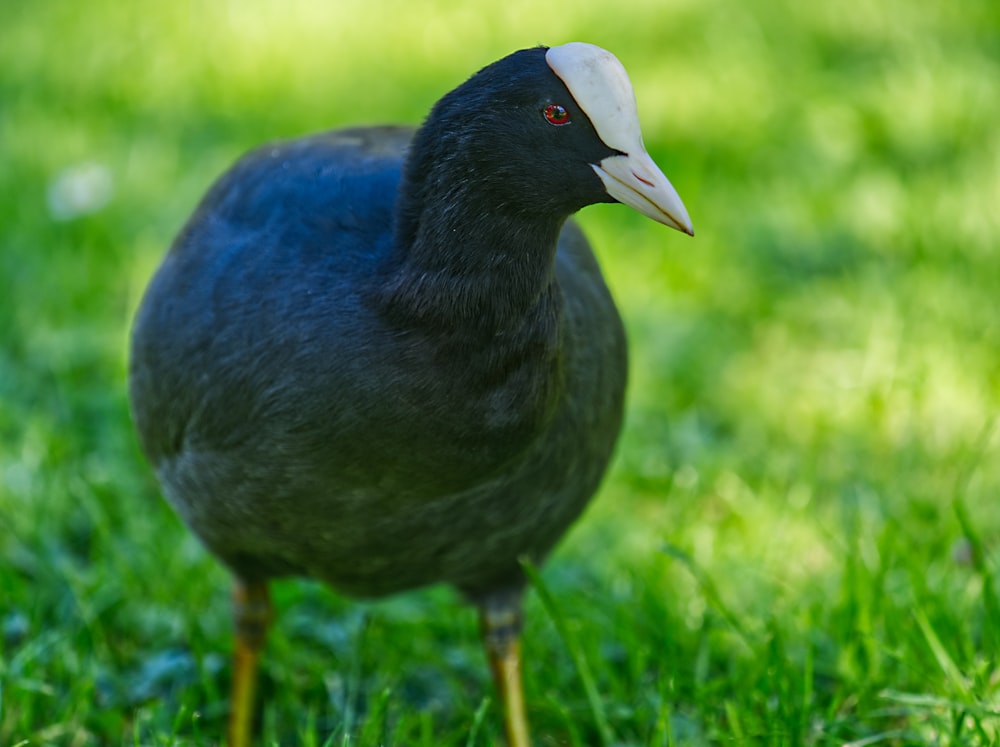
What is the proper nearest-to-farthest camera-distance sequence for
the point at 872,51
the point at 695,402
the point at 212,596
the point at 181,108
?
1. the point at 212,596
2. the point at 695,402
3. the point at 181,108
4. the point at 872,51

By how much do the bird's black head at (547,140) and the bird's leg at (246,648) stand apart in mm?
1104

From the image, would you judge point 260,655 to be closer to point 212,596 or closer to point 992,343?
point 212,596

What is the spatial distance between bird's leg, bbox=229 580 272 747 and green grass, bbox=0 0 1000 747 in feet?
0.20

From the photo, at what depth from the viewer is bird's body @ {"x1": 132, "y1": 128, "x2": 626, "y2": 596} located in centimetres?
222

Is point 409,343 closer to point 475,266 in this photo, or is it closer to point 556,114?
point 475,266

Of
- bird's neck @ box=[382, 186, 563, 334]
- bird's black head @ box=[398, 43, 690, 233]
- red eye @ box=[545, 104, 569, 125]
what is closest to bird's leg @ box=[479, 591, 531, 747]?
bird's neck @ box=[382, 186, 563, 334]

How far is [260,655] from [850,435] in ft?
5.48

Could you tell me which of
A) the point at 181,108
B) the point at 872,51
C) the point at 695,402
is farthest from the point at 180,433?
the point at 872,51

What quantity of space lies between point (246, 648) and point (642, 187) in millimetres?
1392

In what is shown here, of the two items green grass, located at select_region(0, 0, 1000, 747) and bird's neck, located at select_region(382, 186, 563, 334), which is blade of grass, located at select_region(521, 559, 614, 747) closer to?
green grass, located at select_region(0, 0, 1000, 747)

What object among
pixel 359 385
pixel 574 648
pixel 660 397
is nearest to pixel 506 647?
pixel 574 648

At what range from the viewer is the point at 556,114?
83.4 inches

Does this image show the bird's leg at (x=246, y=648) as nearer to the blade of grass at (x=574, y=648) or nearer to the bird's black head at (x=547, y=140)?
the blade of grass at (x=574, y=648)

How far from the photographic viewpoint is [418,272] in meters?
2.21
